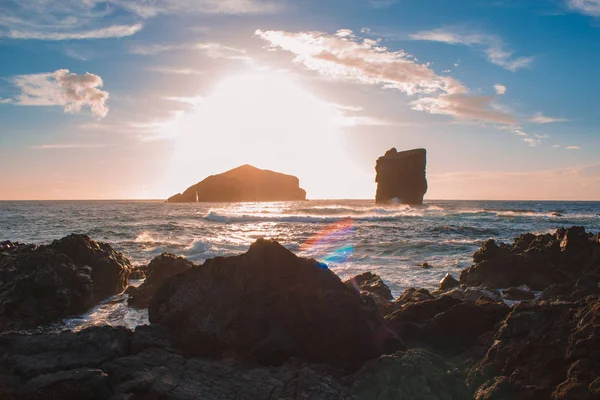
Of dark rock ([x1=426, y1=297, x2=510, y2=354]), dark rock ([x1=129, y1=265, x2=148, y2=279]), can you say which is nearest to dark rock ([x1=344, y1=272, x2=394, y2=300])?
dark rock ([x1=426, y1=297, x2=510, y2=354])

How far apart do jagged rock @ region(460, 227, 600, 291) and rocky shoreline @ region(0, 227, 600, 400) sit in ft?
18.2

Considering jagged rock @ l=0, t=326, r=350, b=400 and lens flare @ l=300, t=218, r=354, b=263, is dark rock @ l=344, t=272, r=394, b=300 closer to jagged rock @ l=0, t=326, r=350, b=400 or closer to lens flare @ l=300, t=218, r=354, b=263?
jagged rock @ l=0, t=326, r=350, b=400

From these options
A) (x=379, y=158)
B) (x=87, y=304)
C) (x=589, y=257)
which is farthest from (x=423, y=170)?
(x=87, y=304)

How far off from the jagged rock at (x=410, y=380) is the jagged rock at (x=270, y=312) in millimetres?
689

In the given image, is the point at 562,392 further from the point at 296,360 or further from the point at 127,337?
the point at 127,337

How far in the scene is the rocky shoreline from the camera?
4660 millimetres

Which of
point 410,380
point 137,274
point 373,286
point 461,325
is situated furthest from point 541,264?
point 137,274

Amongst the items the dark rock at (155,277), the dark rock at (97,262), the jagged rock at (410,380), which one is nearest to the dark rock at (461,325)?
the jagged rock at (410,380)

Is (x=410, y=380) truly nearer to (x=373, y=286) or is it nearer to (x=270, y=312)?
(x=270, y=312)

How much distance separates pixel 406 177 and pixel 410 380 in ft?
336

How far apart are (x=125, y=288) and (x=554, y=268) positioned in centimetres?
1288

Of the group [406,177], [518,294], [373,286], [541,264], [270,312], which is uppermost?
[406,177]

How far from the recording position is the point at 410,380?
4871 millimetres

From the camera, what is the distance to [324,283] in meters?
6.70
